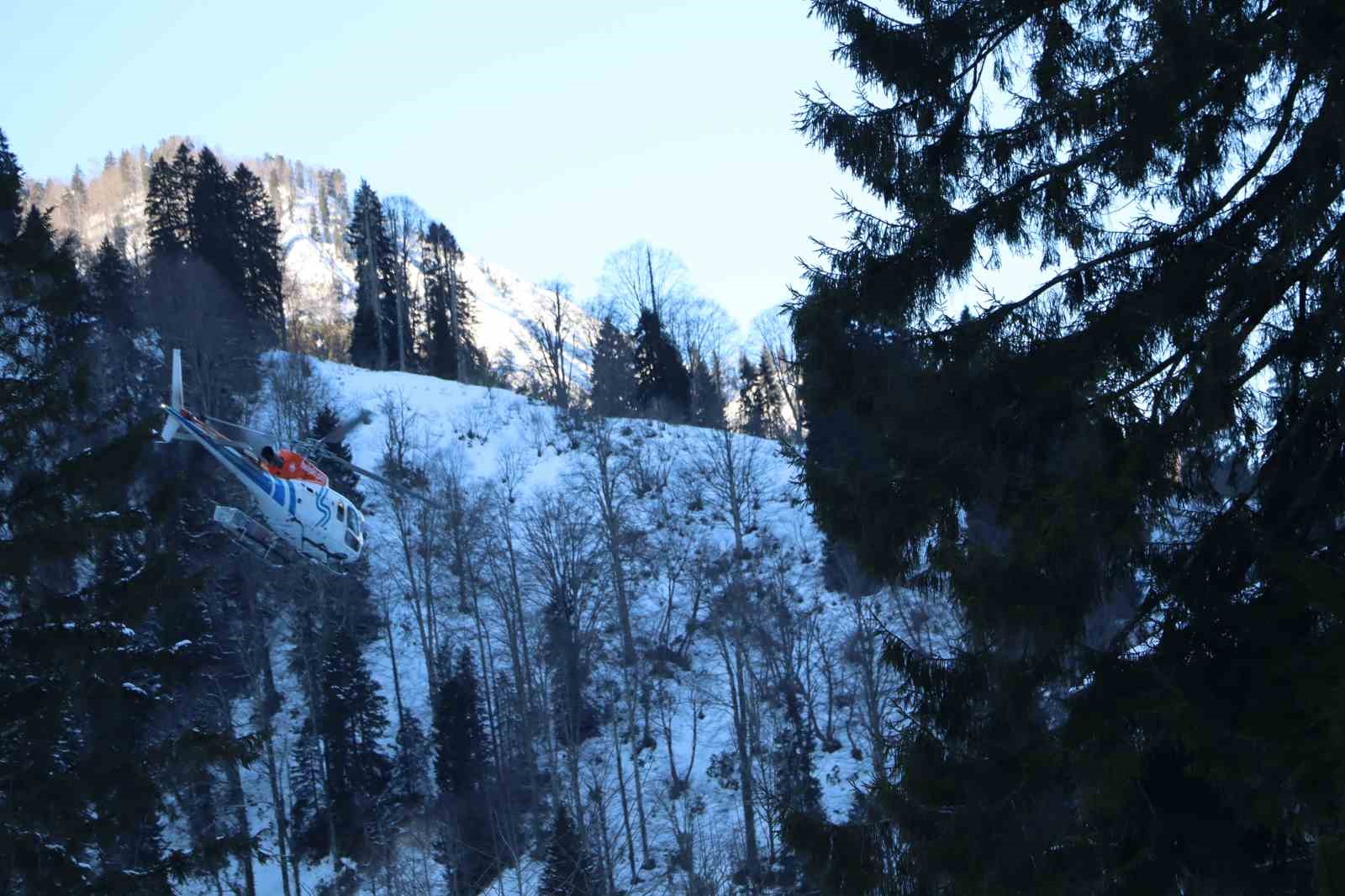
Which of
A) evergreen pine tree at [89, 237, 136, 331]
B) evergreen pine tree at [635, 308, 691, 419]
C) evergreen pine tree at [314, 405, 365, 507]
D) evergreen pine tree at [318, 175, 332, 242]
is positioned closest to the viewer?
evergreen pine tree at [314, 405, 365, 507]

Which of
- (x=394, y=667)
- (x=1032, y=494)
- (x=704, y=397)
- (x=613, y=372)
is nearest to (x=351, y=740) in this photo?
(x=394, y=667)

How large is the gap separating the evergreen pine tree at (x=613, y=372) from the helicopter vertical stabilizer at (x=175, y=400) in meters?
25.3

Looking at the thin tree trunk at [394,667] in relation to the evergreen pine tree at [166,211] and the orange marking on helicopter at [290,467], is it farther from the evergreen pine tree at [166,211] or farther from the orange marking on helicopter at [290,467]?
the evergreen pine tree at [166,211]

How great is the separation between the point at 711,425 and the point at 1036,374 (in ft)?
150

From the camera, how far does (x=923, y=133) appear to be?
711cm

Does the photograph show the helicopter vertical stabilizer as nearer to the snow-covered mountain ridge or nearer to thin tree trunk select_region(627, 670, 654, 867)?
thin tree trunk select_region(627, 670, 654, 867)

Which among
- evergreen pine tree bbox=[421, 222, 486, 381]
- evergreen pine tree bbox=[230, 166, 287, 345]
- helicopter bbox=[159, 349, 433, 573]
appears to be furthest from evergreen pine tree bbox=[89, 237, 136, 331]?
helicopter bbox=[159, 349, 433, 573]

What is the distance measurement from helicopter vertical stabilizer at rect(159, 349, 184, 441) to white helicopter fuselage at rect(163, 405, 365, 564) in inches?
21.1

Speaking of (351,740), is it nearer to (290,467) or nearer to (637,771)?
(637,771)

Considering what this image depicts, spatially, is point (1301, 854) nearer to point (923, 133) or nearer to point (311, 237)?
point (923, 133)

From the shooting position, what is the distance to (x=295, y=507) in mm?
22531

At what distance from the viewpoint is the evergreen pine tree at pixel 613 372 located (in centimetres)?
5000

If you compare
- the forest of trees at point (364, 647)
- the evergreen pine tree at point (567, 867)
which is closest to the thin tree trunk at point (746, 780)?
the forest of trees at point (364, 647)

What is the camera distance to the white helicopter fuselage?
881 inches
